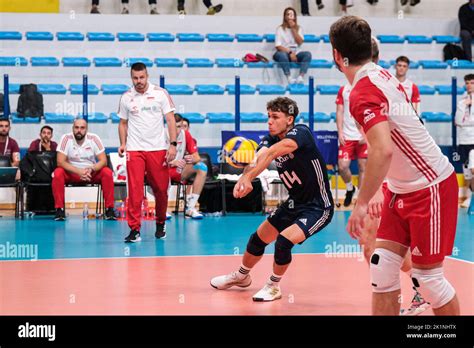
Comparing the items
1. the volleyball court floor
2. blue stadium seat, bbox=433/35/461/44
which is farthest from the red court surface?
blue stadium seat, bbox=433/35/461/44

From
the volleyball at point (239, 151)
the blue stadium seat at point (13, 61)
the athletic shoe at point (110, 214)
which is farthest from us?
the blue stadium seat at point (13, 61)

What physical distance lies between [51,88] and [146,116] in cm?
578

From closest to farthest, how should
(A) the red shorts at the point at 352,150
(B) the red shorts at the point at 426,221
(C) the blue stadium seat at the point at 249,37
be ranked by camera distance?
(B) the red shorts at the point at 426,221, (A) the red shorts at the point at 352,150, (C) the blue stadium seat at the point at 249,37

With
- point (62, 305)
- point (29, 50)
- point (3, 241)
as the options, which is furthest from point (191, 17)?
point (62, 305)

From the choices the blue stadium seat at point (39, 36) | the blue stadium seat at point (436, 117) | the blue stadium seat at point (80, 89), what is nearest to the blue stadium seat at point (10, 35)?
the blue stadium seat at point (39, 36)

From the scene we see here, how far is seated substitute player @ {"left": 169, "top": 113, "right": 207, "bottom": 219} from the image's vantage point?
42.9 ft

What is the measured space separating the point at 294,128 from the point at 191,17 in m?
13.0

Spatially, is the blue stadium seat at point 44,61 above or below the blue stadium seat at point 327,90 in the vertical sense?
above

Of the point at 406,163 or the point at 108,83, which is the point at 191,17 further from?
the point at 406,163

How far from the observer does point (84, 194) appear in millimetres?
14438

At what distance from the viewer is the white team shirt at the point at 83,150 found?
1280 cm

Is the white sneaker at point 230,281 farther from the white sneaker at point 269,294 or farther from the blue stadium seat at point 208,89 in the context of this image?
the blue stadium seat at point 208,89

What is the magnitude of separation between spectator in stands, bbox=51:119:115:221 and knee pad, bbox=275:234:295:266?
667cm

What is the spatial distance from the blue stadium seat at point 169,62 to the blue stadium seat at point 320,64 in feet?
9.40
